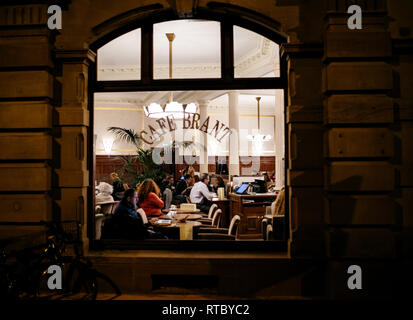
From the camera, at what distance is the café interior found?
18.0ft

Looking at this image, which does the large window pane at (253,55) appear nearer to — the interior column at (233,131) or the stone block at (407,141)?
the stone block at (407,141)

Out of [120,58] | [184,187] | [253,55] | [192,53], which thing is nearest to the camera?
[253,55]

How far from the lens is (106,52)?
18.0 feet

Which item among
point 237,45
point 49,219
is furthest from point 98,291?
point 237,45

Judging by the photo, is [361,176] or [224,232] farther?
[224,232]

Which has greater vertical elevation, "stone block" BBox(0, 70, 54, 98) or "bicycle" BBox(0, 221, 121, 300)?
"stone block" BBox(0, 70, 54, 98)

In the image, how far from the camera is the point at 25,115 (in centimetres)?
493

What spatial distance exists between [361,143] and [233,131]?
8.05m

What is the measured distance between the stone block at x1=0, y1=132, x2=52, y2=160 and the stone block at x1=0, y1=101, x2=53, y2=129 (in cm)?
13

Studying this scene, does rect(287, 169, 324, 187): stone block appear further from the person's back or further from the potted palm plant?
the potted palm plant

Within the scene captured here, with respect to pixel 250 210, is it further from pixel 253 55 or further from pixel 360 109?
pixel 360 109

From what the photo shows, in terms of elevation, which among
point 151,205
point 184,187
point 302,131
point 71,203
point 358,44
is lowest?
point 151,205

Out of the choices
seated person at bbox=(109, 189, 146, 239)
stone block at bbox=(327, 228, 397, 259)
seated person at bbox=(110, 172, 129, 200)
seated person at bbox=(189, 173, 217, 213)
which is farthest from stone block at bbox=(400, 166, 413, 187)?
seated person at bbox=(110, 172, 129, 200)

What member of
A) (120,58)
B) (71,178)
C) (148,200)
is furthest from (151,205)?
(120,58)
